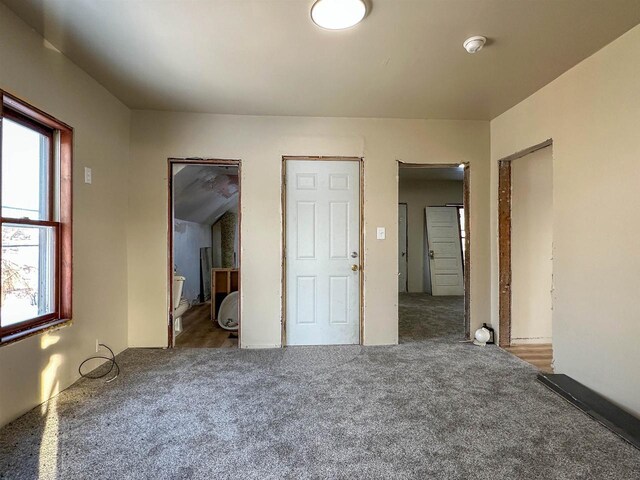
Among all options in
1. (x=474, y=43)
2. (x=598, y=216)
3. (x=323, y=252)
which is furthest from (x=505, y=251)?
(x=474, y=43)

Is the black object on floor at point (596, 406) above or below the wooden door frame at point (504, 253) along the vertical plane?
below

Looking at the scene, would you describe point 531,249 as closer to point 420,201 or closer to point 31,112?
point 420,201

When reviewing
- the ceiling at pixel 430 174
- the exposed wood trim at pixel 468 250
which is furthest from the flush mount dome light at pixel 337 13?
the ceiling at pixel 430 174

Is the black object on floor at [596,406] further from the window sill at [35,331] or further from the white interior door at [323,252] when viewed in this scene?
the window sill at [35,331]

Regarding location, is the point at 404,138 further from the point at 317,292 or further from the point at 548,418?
the point at 548,418

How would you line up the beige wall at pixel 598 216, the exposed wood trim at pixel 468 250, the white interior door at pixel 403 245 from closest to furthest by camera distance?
the beige wall at pixel 598 216
the exposed wood trim at pixel 468 250
the white interior door at pixel 403 245

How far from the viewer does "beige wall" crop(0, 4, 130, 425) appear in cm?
186

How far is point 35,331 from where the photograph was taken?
2.02m

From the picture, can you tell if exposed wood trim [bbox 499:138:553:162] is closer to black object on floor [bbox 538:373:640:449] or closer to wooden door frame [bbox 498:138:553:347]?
wooden door frame [bbox 498:138:553:347]

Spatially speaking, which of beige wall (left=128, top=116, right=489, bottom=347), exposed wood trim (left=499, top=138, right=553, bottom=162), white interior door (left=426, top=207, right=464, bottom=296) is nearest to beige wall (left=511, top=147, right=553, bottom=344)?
exposed wood trim (left=499, top=138, right=553, bottom=162)

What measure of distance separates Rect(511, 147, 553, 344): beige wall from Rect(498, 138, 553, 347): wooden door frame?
0.17 ft

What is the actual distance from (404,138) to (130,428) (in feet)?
10.8

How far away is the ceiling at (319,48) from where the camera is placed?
1733mm

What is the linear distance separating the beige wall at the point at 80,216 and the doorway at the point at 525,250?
3.77 meters
